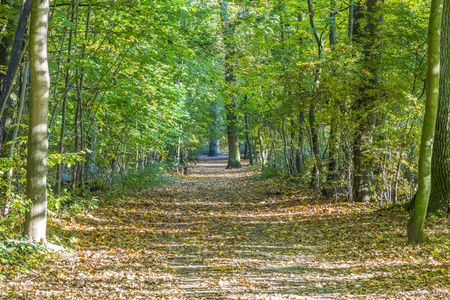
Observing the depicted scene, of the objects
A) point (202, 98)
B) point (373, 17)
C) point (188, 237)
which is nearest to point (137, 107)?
point (188, 237)

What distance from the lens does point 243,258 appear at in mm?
6184

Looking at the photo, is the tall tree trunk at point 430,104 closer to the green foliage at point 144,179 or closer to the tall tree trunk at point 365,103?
the tall tree trunk at point 365,103

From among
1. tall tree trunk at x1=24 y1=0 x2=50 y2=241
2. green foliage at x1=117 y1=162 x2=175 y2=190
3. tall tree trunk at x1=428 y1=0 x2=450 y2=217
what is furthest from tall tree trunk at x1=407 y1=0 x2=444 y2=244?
green foliage at x1=117 y1=162 x2=175 y2=190

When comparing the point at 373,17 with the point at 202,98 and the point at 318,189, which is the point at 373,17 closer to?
the point at 318,189

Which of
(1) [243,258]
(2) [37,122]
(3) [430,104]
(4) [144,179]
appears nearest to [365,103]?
(3) [430,104]

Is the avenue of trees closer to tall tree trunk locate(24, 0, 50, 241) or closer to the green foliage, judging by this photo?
tall tree trunk locate(24, 0, 50, 241)

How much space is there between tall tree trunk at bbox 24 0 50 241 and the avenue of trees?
0.05ft

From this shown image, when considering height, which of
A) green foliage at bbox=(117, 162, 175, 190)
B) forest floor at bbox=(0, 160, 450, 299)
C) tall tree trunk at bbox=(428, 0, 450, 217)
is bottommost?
forest floor at bbox=(0, 160, 450, 299)

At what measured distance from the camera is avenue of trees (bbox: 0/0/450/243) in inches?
217

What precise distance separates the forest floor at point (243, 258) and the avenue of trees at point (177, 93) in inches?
27.3

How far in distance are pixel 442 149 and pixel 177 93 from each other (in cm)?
865

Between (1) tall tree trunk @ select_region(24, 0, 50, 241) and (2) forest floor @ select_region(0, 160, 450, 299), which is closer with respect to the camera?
(2) forest floor @ select_region(0, 160, 450, 299)

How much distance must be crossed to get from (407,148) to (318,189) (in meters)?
4.27

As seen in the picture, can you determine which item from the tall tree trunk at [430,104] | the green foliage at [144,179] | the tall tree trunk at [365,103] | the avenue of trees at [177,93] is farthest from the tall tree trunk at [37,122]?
the green foliage at [144,179]
